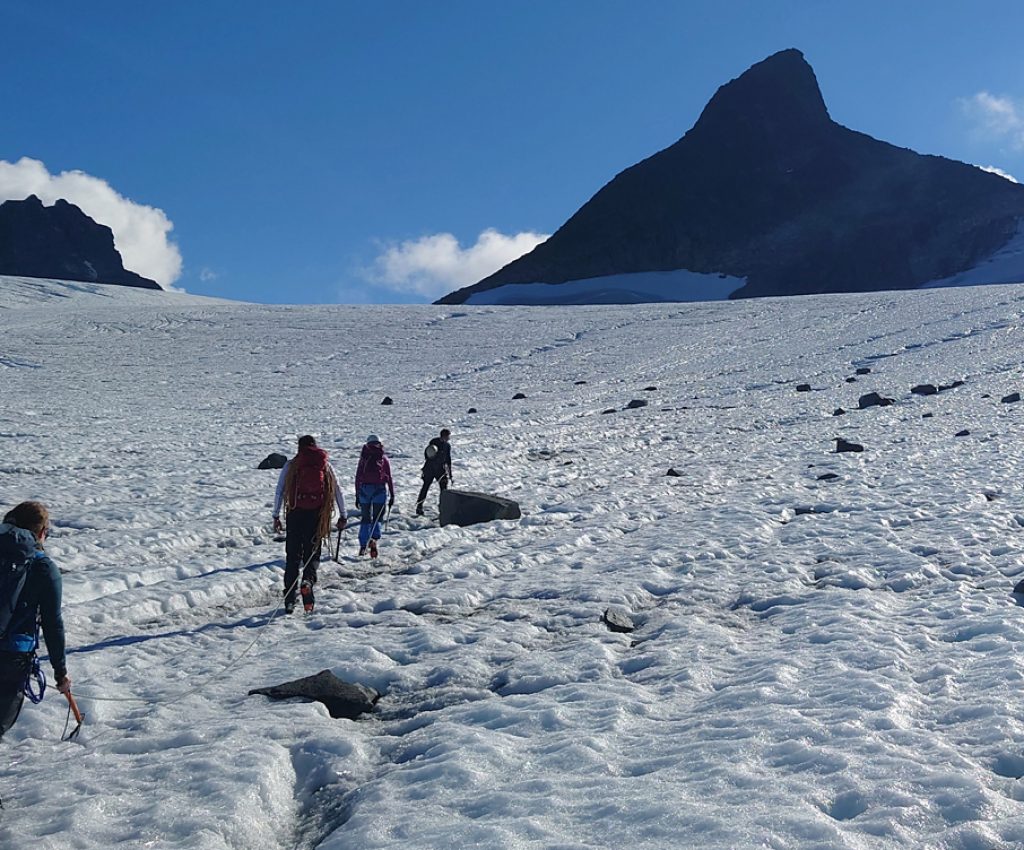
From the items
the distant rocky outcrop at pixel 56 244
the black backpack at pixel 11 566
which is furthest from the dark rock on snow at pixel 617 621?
the distant rocky outcrop at pixel 56 244

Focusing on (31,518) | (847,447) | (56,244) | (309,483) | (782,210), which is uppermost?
(56,244)

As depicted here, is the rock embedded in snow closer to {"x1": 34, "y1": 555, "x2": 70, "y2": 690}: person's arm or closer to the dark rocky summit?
{"x1": 34, "y1": 555, "x2": 70, "y2": 690}: person's arm

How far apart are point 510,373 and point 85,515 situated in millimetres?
27961

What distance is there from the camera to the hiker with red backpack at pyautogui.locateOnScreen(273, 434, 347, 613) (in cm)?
997

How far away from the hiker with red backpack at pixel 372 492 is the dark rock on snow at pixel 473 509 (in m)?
2.10

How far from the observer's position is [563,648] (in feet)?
27.3

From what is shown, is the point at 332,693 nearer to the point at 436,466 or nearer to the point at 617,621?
the point at 617,621

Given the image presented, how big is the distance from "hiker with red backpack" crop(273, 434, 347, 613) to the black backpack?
4728 mm

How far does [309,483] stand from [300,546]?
29.4 inches

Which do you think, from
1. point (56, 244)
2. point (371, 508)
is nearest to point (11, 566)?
point (371, 508)

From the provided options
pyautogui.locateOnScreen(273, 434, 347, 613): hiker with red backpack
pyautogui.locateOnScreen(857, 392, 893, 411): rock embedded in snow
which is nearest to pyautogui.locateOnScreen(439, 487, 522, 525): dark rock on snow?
pyautogui.locateOnScreen(273, 434, 347, 613): hiker with red backpack

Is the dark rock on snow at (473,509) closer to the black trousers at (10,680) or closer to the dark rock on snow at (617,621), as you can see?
the dark rock on snow at (617,621)

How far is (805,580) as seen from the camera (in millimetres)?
10250

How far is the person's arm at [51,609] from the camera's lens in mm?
5238
